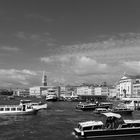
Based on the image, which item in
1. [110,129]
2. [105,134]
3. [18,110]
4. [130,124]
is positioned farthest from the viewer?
[18,110]

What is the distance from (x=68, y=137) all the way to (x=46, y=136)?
3840 mm

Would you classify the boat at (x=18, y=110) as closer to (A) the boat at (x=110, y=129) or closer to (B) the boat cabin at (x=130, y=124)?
(A) the boat at (x=110, y=129)

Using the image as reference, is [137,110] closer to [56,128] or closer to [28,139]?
[56,128]

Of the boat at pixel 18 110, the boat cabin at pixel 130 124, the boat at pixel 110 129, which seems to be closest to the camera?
the boat at pixel 110 129

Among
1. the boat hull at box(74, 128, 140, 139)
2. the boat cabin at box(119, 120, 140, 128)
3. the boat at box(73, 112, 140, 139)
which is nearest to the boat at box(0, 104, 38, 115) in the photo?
the boat at box(73, 112, 140, 139)

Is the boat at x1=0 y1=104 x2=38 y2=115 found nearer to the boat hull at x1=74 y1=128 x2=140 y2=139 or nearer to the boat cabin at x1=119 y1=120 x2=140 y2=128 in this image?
the boat hull at x1=74 y1=128 x2=140 y2=139

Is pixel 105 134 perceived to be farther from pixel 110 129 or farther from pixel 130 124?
pixel 130 124

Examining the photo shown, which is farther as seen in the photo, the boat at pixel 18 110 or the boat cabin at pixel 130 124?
the boat at pixel 18 110

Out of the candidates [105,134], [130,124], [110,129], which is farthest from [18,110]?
[130,124]

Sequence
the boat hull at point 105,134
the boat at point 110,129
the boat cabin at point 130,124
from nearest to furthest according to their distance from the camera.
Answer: the boat hull at point 105,134
the boat at point 110,129
the boat cabin at point 130,124

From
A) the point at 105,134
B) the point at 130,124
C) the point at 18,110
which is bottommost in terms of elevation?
the point at 105,134

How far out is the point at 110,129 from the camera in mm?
42750

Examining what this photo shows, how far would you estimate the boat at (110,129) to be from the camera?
1666 inches

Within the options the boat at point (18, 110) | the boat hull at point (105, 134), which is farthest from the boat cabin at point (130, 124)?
the boat at point (18, 110)
